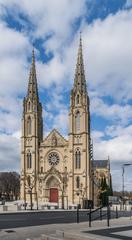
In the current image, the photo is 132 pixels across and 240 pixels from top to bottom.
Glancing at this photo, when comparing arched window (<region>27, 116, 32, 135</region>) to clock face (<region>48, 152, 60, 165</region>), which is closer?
clock face (<region>48, 152, 60, 165</region>)

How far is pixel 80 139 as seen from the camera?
85.6 m

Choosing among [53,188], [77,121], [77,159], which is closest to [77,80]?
[77,121]

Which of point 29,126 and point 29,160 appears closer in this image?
point 29,160

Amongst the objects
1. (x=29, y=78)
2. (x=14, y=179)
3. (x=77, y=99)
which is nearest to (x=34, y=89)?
(x=29, y=78)

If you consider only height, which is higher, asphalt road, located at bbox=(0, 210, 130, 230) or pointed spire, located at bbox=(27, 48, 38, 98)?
pointed spire, located at bbox=(27, 48, 38, 98)

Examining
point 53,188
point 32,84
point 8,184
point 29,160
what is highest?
point 32,84

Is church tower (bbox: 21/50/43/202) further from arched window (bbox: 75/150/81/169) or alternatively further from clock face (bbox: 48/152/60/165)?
arched window (bbox: 75/150/81/169)

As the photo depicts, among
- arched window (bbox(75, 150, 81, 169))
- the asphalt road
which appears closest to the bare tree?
arched window (bbox(75, 150, 81, 169))

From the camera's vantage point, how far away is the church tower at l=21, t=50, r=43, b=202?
286 ft

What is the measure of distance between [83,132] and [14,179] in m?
47.4

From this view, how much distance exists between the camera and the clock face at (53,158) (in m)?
87.9

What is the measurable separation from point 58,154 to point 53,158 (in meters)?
1.35

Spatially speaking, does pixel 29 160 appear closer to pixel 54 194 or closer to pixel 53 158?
pixel 53 158

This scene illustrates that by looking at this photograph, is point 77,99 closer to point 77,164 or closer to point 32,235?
point 77,164
